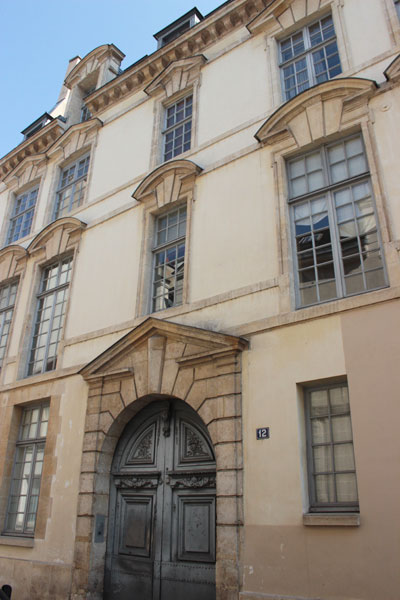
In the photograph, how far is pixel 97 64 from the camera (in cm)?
1319

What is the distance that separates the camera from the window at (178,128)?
9289 mm

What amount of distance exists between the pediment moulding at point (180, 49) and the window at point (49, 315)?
4.01 meters

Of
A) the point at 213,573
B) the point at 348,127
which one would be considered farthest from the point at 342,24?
the point at 213,573

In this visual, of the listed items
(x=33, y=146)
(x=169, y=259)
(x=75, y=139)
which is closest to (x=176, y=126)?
(x=169, y=259)

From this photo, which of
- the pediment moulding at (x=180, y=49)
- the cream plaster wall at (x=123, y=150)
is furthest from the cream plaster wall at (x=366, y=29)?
the cream plaster wall at (x=123, y=150)

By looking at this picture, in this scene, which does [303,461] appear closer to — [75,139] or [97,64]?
[75,139]

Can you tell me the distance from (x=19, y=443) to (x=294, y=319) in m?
5.76

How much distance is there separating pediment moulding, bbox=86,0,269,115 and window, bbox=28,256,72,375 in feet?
13.2

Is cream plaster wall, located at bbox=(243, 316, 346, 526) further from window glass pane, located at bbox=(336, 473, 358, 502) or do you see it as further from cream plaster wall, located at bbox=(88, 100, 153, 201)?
cream plaster wall, located at bbox=(88, 100, 153, 201)

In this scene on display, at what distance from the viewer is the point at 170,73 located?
32.7 ft

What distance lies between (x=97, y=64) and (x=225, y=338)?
10.1 meters

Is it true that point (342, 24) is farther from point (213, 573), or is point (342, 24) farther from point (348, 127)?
point (213, 573)

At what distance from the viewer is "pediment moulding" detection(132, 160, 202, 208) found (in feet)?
27.1

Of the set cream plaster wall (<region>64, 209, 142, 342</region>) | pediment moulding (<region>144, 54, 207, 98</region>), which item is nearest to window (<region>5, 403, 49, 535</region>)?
cream plaster wall (<region>64, 209, 142, 342</region>)
